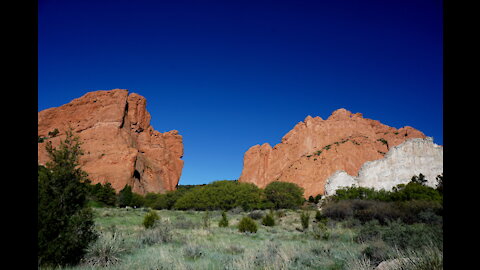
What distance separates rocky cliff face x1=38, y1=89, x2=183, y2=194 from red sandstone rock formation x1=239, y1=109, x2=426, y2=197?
3341 centimetres

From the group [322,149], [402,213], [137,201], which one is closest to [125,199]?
[137,201]

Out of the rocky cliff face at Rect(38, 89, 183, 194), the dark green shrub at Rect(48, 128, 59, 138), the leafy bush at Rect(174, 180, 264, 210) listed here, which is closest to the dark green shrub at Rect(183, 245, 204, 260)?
the leafy bush at Rect(174, 180, 264, 210)

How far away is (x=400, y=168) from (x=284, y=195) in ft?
61.3

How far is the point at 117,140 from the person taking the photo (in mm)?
75938

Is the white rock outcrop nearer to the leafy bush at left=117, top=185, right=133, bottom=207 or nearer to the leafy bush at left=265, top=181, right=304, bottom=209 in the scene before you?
the leafy bush at left=265, top=181, right=304, bottom=209

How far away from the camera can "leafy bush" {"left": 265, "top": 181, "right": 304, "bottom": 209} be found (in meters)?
48.8

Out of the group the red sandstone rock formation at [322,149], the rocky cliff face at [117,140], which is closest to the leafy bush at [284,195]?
the red sandstone rock formation at [322,149]

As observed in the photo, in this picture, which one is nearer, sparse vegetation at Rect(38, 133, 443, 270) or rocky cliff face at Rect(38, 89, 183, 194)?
sparse vegetation at Rect(38, 133, 443, 270)

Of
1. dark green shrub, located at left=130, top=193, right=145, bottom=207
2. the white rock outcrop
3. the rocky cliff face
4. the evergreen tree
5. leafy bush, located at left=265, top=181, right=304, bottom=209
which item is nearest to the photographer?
the evergreen tree

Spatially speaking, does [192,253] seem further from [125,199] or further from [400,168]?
[125,199]

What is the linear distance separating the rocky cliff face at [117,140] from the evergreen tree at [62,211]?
202 ft

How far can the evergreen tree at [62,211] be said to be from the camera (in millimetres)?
5996

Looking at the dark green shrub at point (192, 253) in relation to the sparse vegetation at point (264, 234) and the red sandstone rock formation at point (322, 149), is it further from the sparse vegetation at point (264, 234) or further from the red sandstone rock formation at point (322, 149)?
the red sandstone rock formation at point (322, 149)
